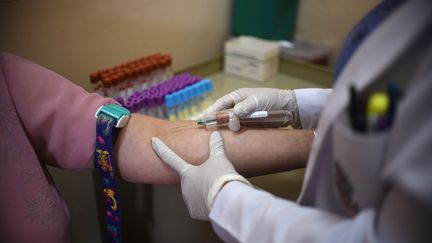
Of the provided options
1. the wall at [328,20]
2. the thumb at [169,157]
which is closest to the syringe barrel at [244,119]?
the thumb at [169,157]

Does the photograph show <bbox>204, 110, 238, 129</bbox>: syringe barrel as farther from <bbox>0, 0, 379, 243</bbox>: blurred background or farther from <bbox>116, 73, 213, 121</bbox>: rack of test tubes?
<bbox>116, 73, 213, 121</bbox>: rack of test tubes

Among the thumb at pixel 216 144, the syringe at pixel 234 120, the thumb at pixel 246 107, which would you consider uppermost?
the thumb at pixel 246 107

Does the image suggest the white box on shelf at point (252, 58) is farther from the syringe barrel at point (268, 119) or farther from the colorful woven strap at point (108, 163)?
the colorful woven strap at point (108, 163)

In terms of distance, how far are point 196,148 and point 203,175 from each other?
0.13 metres

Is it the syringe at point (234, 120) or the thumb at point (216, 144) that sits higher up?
the syringe at point (234, 120)

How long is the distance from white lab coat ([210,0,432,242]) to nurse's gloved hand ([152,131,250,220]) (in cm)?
15

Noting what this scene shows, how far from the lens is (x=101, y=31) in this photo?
1298mm

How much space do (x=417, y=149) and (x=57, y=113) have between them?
707mm

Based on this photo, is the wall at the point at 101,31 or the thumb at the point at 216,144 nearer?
the thumb at the point at 216,144

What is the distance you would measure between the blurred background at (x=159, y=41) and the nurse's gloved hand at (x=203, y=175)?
221mm

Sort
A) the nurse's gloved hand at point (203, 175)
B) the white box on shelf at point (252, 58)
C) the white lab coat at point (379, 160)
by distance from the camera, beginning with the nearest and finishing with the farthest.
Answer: the white lab coat at point (379, 160)
the nurse's gloved hand at point (203, 175)
the white box on shelf at point (252, 58)

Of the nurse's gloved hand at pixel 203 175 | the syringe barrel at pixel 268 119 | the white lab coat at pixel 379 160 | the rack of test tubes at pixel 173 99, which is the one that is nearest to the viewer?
the white lab coat at pixel 379 160

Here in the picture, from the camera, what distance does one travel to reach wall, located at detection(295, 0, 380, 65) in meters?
1.73

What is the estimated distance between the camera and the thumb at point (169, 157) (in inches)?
34.4
